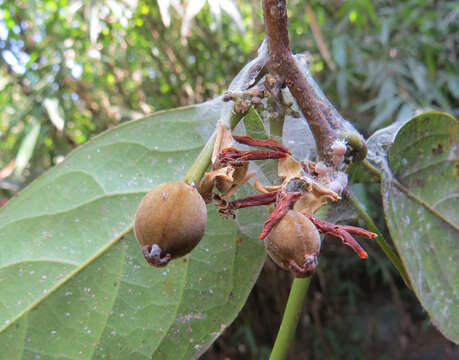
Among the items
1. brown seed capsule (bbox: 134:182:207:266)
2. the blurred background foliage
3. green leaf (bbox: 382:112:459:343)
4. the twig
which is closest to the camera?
brown seed capsule (bbox: 134:182:207:266)

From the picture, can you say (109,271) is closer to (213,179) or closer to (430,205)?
(213,179)

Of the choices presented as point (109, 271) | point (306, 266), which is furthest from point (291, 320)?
point (109, 271)

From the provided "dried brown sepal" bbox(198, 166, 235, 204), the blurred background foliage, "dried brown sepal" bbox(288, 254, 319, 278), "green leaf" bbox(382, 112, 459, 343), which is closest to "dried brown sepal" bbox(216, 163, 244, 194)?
"dried brown sepal" bbox(198, 166, 235, 204)

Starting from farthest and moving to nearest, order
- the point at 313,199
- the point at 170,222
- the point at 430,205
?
the point at 430,205
the point at 313,199
the point at 170,222

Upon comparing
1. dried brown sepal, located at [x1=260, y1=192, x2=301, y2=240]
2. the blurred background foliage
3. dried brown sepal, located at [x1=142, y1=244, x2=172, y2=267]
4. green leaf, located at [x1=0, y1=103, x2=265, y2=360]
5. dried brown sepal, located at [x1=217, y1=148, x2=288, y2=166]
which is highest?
dried brown sepal, located at [x1=217, y1=148, x2=288, y2=166]

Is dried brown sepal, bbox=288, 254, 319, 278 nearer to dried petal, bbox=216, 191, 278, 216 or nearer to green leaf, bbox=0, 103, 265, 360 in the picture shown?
dried petal, bbox=216, 191, 278, 216

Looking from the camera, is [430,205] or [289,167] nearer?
[289,167]

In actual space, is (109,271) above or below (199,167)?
below
